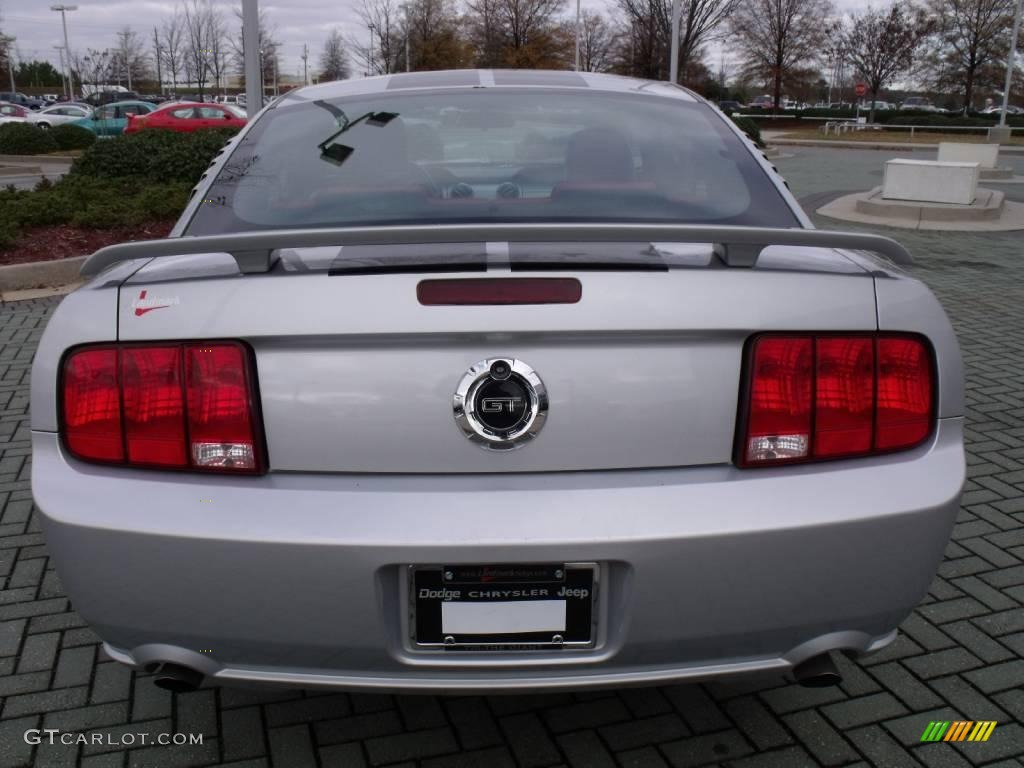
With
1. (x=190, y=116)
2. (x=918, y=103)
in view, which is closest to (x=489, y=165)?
(x=190, y=116)

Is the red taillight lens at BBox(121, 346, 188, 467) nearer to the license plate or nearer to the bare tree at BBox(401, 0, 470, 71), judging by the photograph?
the license plate

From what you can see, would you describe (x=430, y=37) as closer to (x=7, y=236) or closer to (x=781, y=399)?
(x=7, y=236)

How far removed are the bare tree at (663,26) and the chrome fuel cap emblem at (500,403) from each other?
56.2 meters

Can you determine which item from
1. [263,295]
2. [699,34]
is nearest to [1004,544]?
[263,295]

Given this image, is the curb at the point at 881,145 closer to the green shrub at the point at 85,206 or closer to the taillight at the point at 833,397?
the green shrub at the point at 85,206

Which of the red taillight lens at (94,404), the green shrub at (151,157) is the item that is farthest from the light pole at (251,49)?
the red taillight lens at (94,404)

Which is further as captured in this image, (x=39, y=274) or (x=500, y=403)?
(x=39, y=274)

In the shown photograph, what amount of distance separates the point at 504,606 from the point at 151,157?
1166 cm

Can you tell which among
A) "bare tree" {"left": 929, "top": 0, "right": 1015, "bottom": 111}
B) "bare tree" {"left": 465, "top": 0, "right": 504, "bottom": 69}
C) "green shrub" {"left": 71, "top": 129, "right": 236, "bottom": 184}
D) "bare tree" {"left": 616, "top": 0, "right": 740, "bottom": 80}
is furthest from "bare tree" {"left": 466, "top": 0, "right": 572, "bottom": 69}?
"green shrub" {"left": 71, "top": 129, "right": 236, "bottom": 184}

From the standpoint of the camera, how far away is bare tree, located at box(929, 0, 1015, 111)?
58.8 meters

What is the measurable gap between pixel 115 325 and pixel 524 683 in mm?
1101

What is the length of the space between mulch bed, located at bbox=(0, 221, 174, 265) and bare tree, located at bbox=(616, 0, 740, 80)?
49005 mm

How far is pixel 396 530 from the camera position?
1.87 metres

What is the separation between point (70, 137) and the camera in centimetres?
2702
